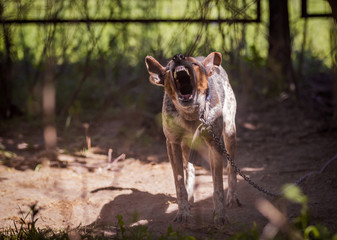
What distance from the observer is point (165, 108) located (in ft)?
14.0

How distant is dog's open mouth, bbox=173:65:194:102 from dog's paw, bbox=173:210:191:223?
1213mm

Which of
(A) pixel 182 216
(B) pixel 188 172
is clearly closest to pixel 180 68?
(A) pixel 182 216

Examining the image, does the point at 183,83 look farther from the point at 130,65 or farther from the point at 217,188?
the point at 130,65

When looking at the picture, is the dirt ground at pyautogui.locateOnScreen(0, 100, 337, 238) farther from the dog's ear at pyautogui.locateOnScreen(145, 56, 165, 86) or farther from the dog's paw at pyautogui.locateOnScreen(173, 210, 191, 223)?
the dog's ear at pyautogui.locateOnScreen(145, 56, 165, 86)

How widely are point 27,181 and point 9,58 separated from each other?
11.5 ft

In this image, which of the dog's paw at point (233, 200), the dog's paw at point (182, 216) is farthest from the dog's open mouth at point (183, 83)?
the dog's paw at point (233, 200)

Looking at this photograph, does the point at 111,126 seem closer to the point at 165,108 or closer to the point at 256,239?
the point at 165,108

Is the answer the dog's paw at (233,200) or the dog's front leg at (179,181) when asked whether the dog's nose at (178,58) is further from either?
the dog's paw at (233,200)

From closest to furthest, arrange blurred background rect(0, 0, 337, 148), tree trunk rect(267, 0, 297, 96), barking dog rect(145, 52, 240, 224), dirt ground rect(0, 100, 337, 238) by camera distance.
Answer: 1. barking dog rect(145, 52, 240, 224)
2. dirt ground rect(0, 100, 337, 238)
3. blurred background rect(0, 0, 337, 148)
4. tree trunk rect(267, 0, 297, 96)

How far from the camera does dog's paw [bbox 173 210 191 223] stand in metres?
4.29

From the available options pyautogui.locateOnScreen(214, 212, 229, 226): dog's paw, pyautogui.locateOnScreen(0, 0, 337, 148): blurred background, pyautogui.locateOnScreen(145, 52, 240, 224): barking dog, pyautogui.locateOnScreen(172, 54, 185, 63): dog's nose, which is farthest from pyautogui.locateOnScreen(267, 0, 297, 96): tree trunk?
pyautogui.locateOnScreen(172, 54, 185, 63): dog's nose

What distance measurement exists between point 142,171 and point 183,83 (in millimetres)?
2663

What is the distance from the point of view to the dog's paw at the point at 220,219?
416cm

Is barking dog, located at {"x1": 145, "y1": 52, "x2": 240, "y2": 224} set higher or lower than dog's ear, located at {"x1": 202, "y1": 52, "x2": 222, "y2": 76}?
lower
